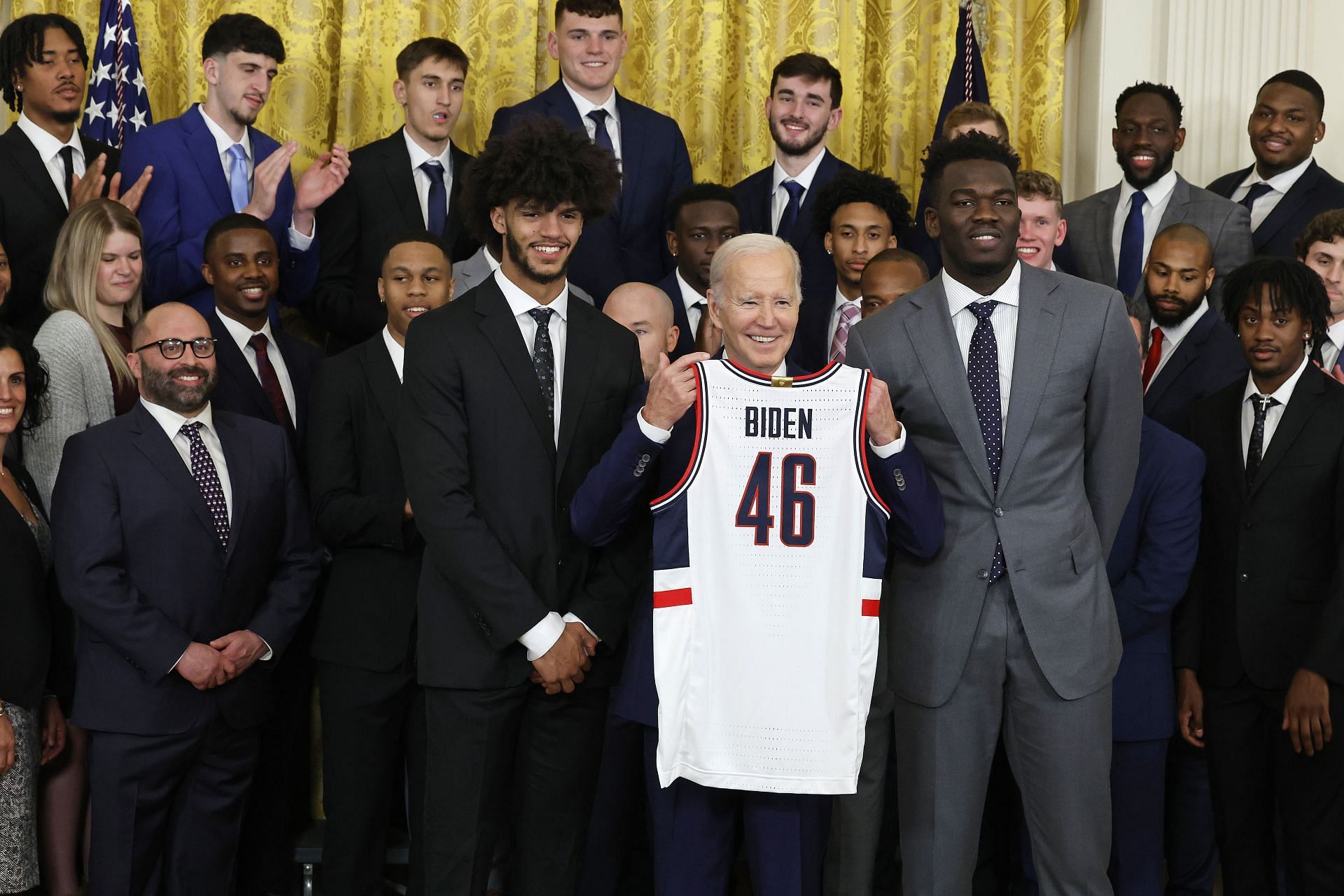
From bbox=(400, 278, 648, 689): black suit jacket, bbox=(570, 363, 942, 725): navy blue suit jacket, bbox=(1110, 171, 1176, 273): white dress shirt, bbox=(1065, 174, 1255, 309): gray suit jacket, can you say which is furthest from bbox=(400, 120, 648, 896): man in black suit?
bbox=(1110, 171, 1176, 273): white dress shirt

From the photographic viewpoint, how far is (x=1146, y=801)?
12.7 feet

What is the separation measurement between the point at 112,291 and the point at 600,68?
1.89m

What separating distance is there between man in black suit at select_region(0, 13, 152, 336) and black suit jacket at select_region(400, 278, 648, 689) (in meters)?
1.80

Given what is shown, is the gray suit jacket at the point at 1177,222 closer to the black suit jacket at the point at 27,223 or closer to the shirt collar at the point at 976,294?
the shirt collar at the point at 976,294

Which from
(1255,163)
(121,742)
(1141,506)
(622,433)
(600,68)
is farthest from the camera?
(1255,163)

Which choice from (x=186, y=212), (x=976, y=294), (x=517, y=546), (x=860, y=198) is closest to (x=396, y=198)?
(x=186, y=212)

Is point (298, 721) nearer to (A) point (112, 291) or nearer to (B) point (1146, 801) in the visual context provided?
(A) point (112, 291)

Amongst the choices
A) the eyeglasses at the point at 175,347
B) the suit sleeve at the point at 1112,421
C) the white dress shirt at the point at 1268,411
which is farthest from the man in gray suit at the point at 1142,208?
the eyeglasses at the point at 175,347

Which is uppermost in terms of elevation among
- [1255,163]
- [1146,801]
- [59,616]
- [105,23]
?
[105,23]

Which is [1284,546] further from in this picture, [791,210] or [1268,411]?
[791,210]

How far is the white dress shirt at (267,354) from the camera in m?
4.37

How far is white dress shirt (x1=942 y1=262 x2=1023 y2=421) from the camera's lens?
10.5 ft

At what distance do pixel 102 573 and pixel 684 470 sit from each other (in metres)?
1.60

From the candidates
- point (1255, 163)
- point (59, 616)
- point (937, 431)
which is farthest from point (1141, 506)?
point (59, 616)
